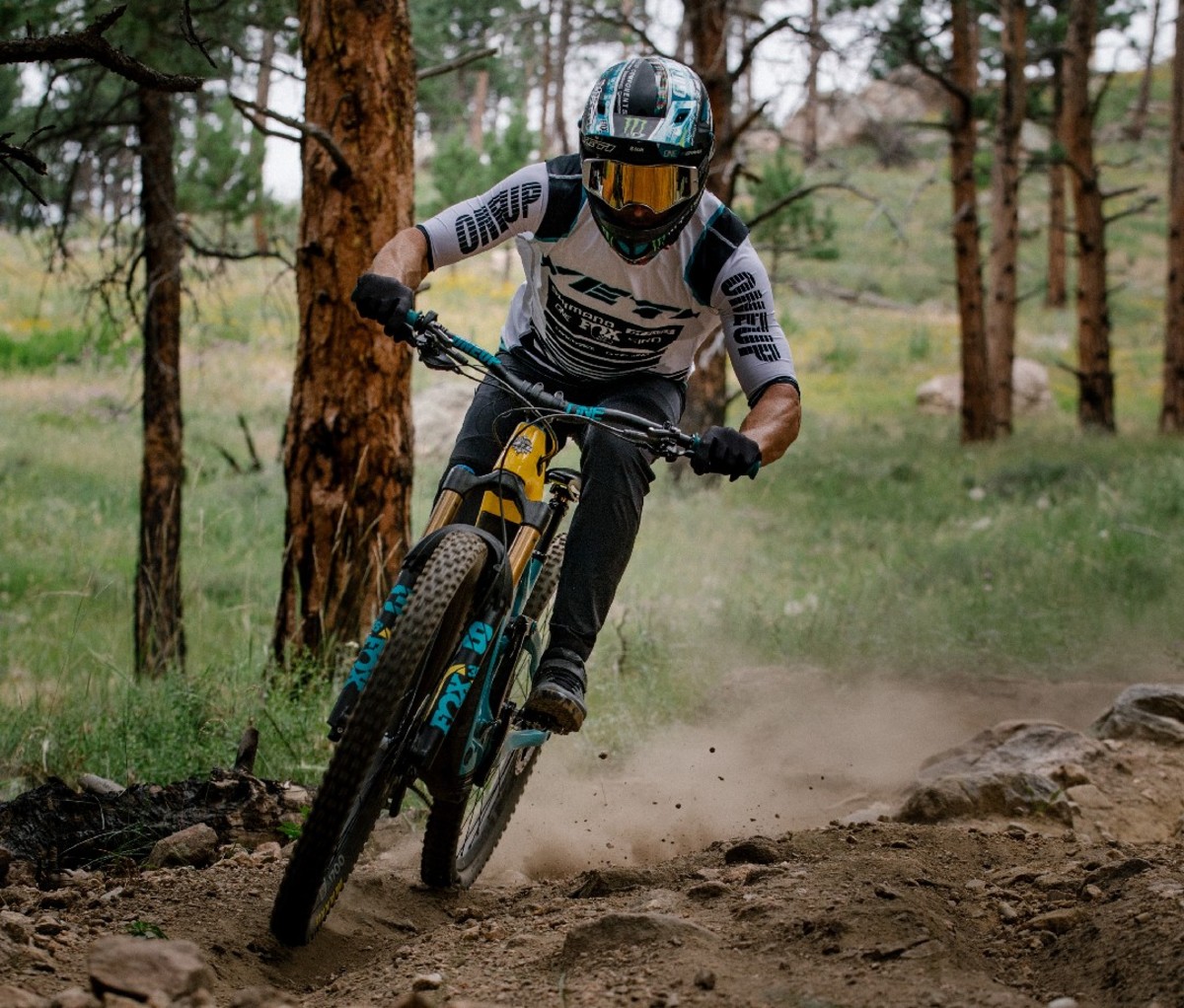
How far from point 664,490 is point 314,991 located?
12.0 m

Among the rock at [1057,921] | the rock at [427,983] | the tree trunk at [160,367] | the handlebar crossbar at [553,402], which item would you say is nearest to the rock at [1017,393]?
the tree trunk at [160,367]

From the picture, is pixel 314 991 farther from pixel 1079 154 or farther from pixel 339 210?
pixel 1079 154

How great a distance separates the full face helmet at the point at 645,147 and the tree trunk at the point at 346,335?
2498 millimetres

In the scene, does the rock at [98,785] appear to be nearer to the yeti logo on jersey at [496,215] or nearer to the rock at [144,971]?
the rock at [144,971]

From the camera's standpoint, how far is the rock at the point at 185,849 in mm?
4437

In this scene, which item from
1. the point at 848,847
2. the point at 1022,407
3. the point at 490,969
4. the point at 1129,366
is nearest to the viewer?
the point at 490,969

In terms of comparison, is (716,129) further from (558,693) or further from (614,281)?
(558,693)

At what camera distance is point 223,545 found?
13.7 meters

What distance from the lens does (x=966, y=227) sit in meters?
19.0

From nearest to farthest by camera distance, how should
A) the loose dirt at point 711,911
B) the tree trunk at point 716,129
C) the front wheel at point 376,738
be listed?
the loose dirt at point 711,911
the front wheel at point 376,738
the tree trunk at point 716,129

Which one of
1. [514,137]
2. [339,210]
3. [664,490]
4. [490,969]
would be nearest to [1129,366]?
[514,137]

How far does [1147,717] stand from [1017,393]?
75.0ft

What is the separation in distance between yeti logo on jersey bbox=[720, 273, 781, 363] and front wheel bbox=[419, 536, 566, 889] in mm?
969

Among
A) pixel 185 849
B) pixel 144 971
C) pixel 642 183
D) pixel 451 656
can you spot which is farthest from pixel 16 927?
pixel 642 183
